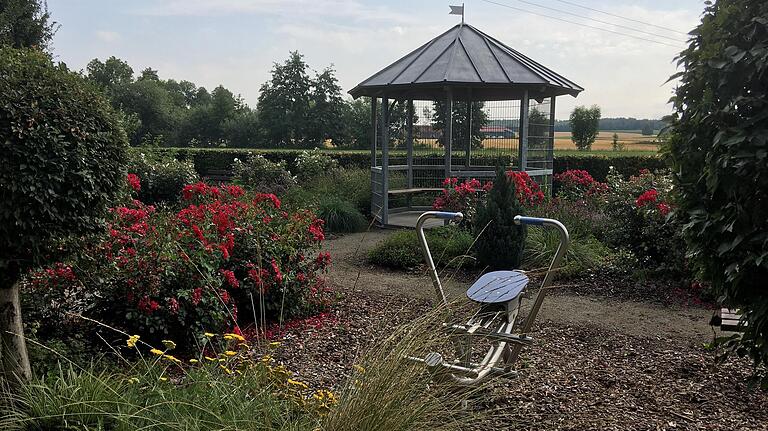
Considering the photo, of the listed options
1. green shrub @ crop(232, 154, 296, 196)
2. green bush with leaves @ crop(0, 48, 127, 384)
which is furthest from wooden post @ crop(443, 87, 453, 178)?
green bush with leaves @ crop(0, 48, 127, 384)

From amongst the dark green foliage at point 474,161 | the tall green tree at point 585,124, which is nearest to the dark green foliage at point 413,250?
the dark green foliage at point 474,161

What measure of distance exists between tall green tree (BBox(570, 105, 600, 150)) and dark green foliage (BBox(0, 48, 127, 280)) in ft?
91.1

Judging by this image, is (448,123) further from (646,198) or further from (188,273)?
(188,273)

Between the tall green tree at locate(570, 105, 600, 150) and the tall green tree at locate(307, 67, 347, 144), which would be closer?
the tall green tree at locate(570, 105, 600, 150)

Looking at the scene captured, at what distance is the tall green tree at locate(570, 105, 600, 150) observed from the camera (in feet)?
94.3

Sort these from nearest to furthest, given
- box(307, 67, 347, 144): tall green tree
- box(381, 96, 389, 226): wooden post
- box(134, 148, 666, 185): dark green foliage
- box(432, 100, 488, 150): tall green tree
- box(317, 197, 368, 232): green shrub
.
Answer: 1. box(317, 197, 368, 232): green shrub
2. box(381, 96, 389, 226): wooden post
3. box(432, 100, 488, 150): tall green tree
4. box(134, 148, 666, 185): dark green foliage
5. box(307, 67, 347, 144): tall green tree

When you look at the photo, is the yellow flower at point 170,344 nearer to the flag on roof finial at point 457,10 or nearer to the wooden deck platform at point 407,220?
the wooden deck platform at point 407,220

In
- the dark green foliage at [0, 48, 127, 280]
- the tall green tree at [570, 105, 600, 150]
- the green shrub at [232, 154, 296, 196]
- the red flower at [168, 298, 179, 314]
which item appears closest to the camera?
the dark green foliage at [0, 48, 127, 280]

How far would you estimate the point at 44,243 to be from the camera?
3.09 meters

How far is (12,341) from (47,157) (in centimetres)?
98

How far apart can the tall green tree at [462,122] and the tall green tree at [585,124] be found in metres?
17.1

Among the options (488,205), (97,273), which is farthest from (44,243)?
(488,205)

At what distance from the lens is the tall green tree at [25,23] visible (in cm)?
1407

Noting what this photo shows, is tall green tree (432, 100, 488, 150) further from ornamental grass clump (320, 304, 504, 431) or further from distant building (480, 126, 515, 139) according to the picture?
ornamental grass clump (320, 304, 504, 431)
